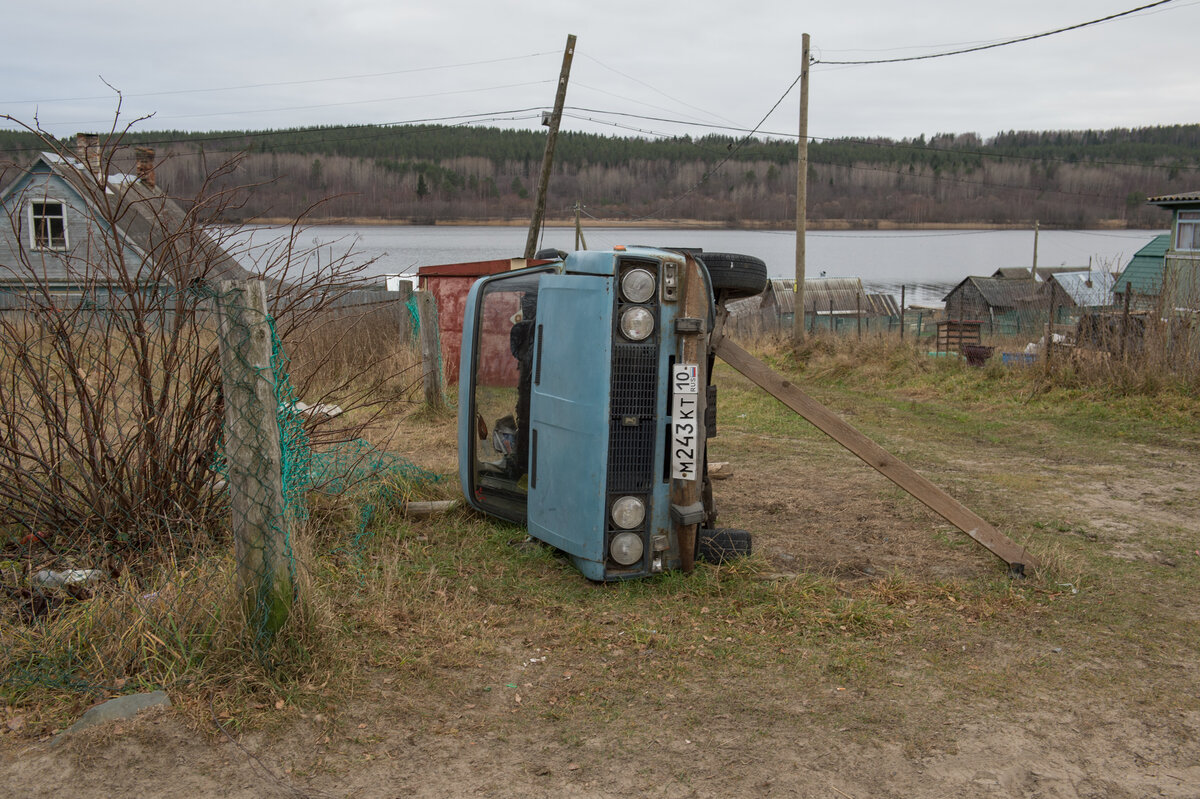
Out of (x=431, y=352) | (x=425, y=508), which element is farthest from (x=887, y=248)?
(x=425, y=508)

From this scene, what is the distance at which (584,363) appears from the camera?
5082 mm

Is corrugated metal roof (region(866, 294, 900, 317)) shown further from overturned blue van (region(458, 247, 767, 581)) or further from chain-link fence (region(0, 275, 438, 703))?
chain-link fence (region(0, 275, 438, 703))

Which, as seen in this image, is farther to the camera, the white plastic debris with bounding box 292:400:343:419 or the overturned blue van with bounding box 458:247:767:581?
the white plastic debris with bounding box 292:400:343:419

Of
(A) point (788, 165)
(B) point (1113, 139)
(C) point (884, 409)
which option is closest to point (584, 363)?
(C) point (884, 409)

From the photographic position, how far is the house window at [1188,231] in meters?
31.6

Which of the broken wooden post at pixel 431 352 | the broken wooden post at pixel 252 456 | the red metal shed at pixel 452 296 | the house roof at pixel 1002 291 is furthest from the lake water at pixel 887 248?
the broken wooden post at pixel 252 456

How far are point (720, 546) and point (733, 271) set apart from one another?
1.68m

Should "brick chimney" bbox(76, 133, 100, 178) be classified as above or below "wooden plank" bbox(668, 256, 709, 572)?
above

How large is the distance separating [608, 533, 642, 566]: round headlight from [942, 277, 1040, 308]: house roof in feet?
177

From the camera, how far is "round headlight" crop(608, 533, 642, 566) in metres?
5.11

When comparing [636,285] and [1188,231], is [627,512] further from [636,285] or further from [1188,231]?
[1188,231]

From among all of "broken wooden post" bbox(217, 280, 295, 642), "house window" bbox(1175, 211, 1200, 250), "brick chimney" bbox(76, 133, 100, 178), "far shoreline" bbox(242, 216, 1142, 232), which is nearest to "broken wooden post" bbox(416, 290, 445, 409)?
"far shoreline" bbox(242, 216, 1142, 232)

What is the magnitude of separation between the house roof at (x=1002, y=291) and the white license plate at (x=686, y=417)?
53.7 meters

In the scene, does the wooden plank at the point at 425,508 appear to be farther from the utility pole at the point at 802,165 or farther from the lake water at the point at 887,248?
the lake water at the point at 887,248
